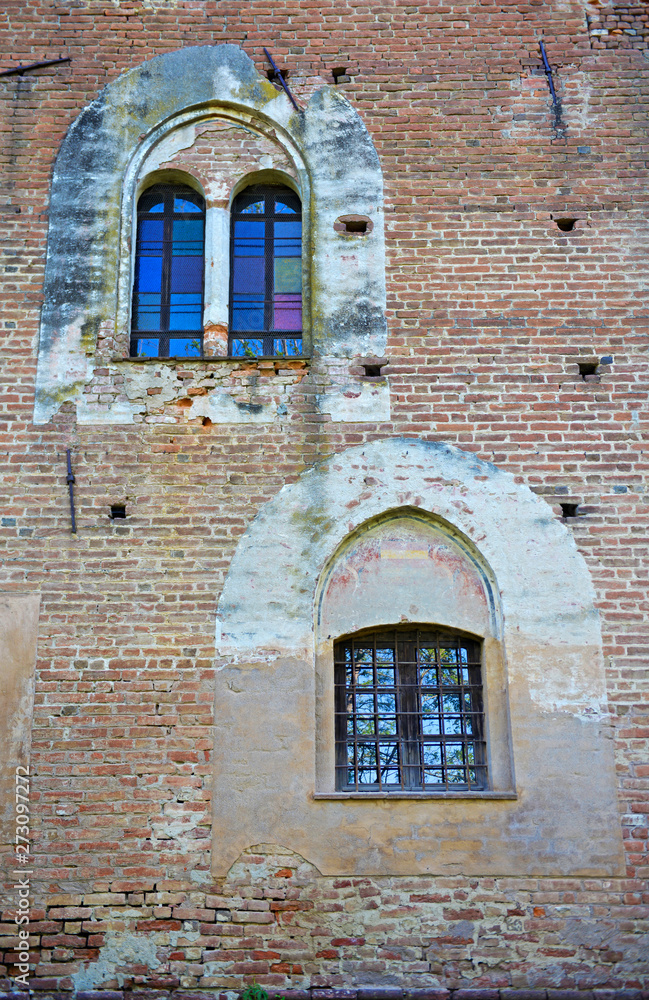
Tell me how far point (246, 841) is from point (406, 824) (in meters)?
1.00

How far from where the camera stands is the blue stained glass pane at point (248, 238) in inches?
317

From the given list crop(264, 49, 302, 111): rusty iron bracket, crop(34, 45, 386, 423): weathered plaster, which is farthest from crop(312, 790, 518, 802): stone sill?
crop(264, 49, 302, 111): rusty iron bracket

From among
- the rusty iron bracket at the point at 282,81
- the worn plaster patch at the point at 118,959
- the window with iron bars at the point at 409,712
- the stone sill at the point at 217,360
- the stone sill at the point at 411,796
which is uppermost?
the rusty iron bracket at the point at 282,81

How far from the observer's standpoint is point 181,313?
791cm

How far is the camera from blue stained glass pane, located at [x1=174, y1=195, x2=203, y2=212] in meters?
8.16

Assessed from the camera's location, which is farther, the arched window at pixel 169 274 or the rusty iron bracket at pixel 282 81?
the rusty iron bracket at pixel 282 81

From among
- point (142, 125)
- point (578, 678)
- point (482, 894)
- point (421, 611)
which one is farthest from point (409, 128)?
point (482, 894)

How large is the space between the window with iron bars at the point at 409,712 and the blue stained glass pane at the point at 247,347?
234 cm

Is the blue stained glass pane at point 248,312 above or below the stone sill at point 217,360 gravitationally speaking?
above

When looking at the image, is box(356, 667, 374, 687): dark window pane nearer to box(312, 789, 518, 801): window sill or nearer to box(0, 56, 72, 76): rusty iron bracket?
box(312, 789, 518, 801): window sill

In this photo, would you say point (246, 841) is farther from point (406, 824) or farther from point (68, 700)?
point (68, 700)

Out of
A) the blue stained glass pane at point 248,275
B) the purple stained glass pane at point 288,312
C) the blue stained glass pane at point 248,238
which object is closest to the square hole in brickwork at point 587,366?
the purple stained glass pane at point 288,312

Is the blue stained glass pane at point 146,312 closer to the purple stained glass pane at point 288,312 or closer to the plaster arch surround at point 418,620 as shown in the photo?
the purple stained glass pane at point 288,312

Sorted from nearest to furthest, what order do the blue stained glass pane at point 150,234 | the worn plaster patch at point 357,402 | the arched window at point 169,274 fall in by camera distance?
the worn plaster patch at point 357,402, the arched window at point 169,274, the blue stained glass pane at point 150,234
